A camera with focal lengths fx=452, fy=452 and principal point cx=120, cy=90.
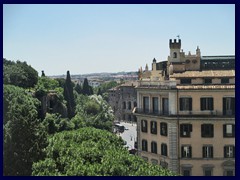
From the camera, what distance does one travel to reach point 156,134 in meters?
26.2

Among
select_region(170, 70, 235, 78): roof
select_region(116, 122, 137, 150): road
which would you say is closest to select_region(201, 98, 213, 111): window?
select_region(170, 70, 235, 78): roof

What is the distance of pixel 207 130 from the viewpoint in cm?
2483

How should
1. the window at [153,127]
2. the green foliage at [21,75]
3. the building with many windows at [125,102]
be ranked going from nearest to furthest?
1. the window at [153,127]
2. the green foliage at [21,75]
3. the building with many windows at [125,102]

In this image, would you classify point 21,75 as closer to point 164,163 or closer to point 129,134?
point 129,134

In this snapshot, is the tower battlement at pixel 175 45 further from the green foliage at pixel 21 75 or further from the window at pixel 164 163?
the green foliage at pixel 21 75

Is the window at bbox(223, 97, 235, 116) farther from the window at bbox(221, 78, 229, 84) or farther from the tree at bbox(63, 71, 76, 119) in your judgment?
the tree at bbox(63, 71, 76, 119)

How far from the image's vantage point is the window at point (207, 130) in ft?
81.4

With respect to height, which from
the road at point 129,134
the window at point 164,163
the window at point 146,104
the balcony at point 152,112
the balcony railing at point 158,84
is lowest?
the road at point 129,134

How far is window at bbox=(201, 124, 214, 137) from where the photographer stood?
24797 mm

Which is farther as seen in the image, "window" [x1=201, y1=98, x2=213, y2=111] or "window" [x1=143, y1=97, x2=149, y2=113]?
"window" [x1=143, y1=97, x2=149, y2=113]

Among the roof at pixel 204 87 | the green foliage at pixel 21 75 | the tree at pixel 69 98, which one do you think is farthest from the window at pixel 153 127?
the tree at pixel 69 98

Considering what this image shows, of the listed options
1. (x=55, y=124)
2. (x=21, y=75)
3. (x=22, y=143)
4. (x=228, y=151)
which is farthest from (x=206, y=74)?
(x=21, y=75)
